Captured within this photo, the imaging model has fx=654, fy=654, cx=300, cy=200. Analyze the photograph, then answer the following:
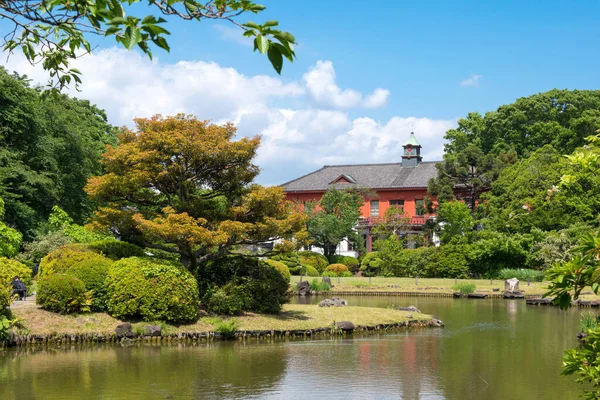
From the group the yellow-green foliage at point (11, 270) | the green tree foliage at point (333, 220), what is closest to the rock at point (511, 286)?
the green tree foliage at point (333, 220)

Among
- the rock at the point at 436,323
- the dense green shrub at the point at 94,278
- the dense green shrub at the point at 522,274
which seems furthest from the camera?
the dense green shrub at the point at 522,274

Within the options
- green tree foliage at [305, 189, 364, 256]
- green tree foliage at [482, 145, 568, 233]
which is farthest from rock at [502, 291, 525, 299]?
green tree foliage at [305, 189, 364, 256]

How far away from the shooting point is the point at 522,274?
123 ft

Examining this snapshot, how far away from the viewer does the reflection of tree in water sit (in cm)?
1099

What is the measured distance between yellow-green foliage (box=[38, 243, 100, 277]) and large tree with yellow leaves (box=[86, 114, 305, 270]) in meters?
1.08

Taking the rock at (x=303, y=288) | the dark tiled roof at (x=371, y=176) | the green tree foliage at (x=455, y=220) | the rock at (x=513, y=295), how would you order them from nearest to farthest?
the rock at (x=513, y=295), the rock at (x=303, y=288), the green tree foliage at (x=455, y=220), the dark tiled roof at (x=371, y=176)

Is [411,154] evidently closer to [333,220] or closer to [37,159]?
[333,220]

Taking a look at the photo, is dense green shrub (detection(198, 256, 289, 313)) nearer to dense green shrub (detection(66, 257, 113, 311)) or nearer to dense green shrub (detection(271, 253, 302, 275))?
dense green shrub (detection(66, 257, 113, 311))

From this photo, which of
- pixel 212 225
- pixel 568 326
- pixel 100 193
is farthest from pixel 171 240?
pixel 568 326

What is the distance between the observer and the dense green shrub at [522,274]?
36.7m

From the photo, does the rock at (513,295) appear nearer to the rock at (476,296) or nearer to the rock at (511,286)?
the rock at (511,286)

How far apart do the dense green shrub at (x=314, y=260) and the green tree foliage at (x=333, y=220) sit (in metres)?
1.46

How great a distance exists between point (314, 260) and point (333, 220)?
11.6ft

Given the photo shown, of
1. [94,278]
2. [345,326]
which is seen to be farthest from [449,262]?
[94,278]
